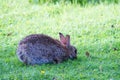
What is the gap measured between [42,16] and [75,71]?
15.8 feet

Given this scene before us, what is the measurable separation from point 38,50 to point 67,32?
108 inches

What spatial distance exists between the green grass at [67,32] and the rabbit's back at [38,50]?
5.9 inches

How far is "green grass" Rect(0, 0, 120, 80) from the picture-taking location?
23.8 feet

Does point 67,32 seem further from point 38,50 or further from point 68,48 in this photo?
point 38,50

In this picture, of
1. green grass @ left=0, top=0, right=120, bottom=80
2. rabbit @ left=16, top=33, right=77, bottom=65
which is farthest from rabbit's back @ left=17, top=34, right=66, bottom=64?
green grass @ left=0, top=0, right=120, bottom=80

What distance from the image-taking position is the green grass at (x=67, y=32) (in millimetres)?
7255

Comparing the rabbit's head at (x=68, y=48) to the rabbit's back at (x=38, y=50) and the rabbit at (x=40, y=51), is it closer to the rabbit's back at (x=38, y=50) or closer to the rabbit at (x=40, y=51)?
the rabbit at (x=40, y=51)

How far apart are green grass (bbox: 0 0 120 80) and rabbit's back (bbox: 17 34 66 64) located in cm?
15

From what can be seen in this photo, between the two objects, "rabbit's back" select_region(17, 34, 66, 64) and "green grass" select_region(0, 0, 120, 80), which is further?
"rabbit's back" select_region(17, 34, 66, 64)

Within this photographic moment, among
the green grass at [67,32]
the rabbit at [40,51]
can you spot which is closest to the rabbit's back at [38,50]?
the rabbit at [40,51]

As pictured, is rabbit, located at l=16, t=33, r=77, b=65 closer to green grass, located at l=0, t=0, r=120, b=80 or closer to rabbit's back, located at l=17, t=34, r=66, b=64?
rabbit's back, located at l=17, t=34, r=66, b=64

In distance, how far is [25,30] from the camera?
10766 mm

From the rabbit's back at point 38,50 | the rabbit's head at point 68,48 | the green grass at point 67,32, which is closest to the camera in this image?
the green grass at point 67,32

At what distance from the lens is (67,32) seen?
34.1 feet
